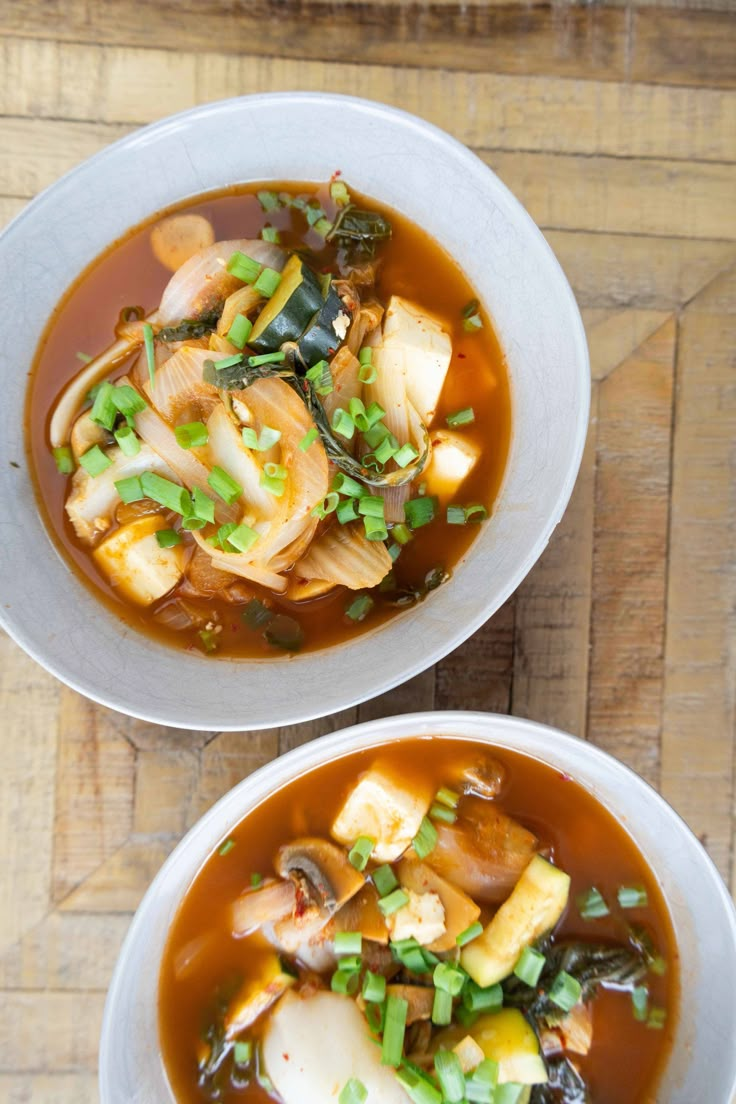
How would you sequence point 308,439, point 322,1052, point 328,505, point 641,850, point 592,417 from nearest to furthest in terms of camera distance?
point 308,439
point 328,505
point 322,1052
point 641,850
point 592,417

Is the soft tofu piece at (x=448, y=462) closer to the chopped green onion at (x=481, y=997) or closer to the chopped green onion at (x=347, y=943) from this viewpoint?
the chopped green onion at (x=347, y=943)

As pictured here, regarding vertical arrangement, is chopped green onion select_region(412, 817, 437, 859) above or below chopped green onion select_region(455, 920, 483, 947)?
above

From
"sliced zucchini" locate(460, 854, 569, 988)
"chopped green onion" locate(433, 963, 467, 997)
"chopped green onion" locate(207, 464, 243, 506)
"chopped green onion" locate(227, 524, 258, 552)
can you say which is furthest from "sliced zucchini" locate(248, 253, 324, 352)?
"chopped green onion" locate(433, 963, 467, 997)

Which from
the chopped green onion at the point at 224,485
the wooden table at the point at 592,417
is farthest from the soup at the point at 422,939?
the chopped green onion at the point at 224,485

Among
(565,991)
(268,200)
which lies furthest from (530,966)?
(268,200)

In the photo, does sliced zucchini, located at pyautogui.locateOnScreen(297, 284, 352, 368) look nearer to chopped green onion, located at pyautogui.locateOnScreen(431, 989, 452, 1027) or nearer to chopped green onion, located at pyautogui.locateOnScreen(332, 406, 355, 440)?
chopped green onion, located at pyautogui.locateOnScreen(332, 406, 355, 440)

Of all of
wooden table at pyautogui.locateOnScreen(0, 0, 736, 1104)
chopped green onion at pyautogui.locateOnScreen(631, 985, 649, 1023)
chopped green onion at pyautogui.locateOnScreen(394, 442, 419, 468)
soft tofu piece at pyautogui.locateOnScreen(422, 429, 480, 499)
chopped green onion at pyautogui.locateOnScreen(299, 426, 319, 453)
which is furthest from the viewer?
wooden table at pyautogui.locateOnScreen(0, 0, 736, 1104)

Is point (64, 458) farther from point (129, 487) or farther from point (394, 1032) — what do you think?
point (394, 1032)

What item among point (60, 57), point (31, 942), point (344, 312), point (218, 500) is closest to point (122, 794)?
point (31, 942)
